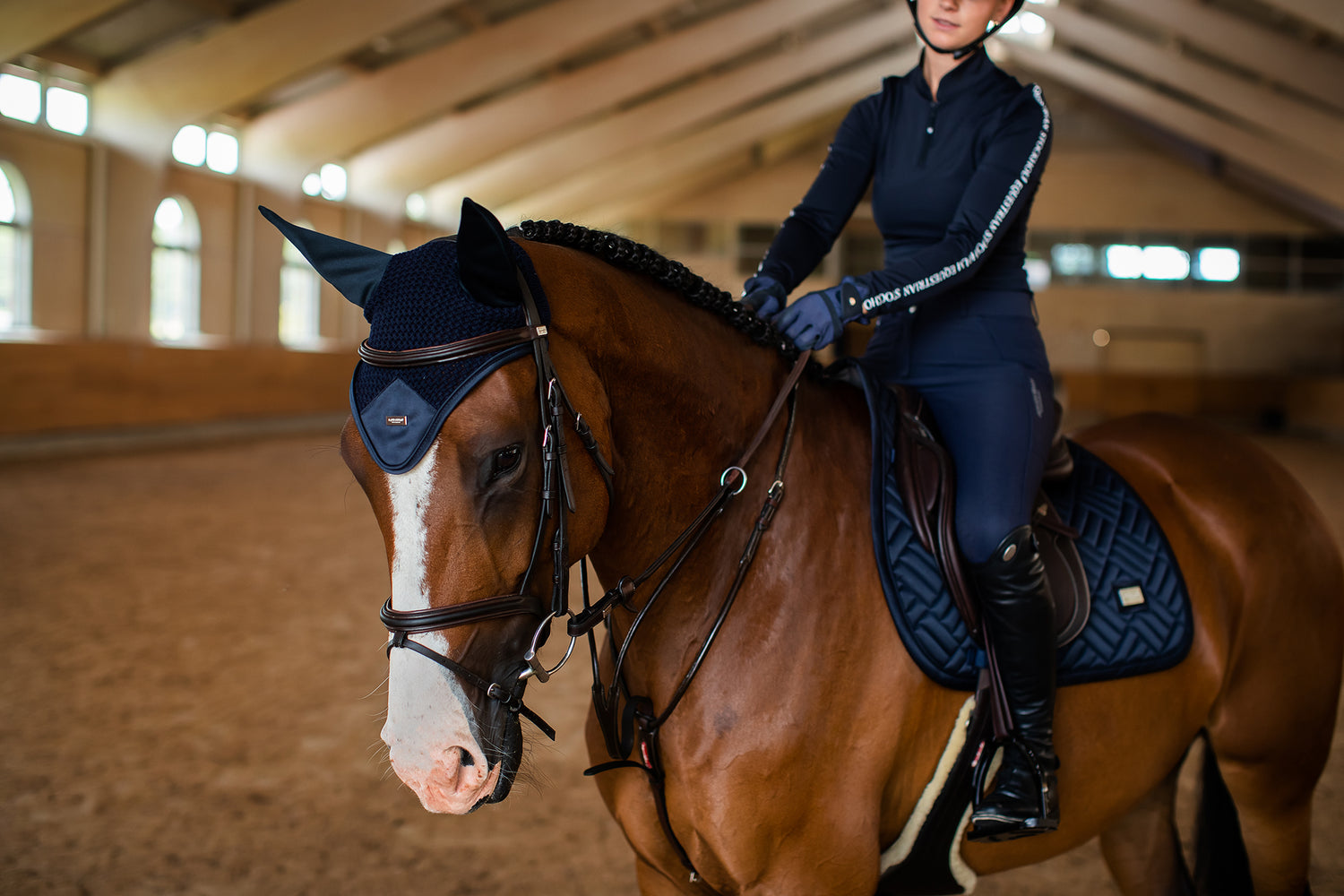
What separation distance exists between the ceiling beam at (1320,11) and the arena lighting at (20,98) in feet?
47.2

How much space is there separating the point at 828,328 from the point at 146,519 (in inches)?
300

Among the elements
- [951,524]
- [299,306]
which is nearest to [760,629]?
[951,524]

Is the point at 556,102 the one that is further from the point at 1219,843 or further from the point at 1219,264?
the point at 1219,264

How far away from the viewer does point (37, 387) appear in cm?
1114

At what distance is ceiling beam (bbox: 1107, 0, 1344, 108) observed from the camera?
14.1m

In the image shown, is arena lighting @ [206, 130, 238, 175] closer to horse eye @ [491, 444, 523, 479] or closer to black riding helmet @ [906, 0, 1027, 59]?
black riding helmet @ [906, 0, 1027, 59]

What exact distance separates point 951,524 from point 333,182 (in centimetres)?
1745

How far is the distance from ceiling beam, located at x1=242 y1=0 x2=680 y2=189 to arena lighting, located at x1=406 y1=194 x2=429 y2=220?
416cm

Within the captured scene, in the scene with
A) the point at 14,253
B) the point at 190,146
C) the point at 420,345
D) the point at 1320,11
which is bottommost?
the point at 420,345

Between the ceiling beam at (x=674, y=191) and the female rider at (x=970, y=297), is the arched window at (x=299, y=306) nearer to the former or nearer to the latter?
the ceiling beam at (x=674, y=191)

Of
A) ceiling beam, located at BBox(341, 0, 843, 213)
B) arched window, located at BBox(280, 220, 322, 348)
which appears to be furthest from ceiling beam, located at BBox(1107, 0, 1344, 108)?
arched window, located at BBox(280, 220, 322, 348)

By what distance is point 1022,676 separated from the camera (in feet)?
5.26

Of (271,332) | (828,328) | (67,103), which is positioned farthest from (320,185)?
(828,328)

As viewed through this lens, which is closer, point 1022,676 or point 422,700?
point 422,700
